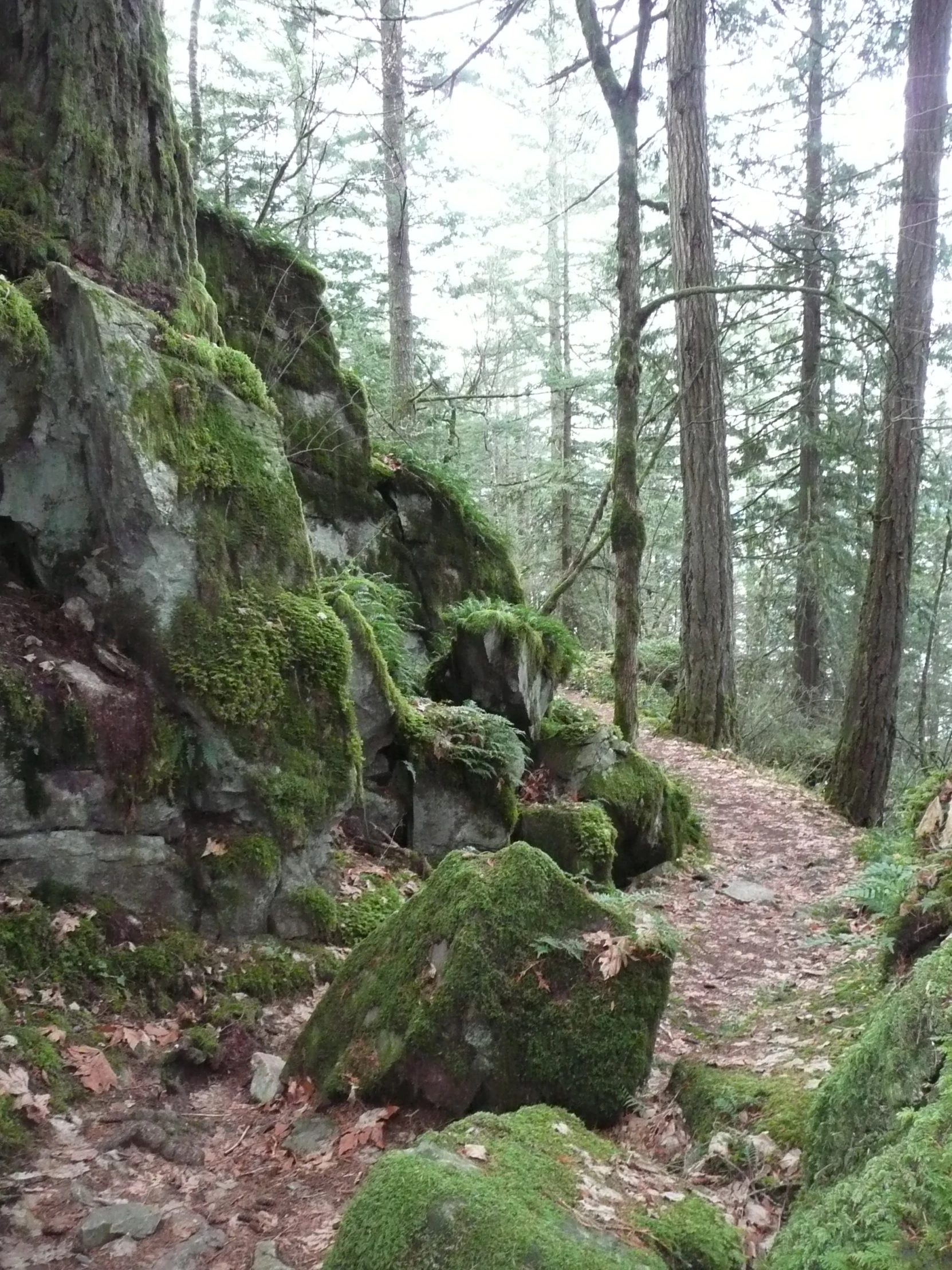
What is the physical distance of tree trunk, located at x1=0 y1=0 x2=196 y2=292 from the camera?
253 inches

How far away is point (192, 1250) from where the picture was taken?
131 inches

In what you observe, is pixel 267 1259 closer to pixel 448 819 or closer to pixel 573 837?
pixel 448 819

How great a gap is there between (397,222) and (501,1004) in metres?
14.9

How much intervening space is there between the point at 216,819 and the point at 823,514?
14.0 meters

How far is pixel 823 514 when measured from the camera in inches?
653

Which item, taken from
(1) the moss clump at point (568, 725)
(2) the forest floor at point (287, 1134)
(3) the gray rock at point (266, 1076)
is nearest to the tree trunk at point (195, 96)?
(1) the moss clump at point (568, 725)

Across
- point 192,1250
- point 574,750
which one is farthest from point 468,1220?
point 574,750

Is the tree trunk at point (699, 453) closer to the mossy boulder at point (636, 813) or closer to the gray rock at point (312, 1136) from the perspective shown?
the mossy boulder at point (636, 813)

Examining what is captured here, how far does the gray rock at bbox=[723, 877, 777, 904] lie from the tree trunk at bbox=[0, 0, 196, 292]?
7.10 metres

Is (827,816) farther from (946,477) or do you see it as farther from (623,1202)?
(623,1202)

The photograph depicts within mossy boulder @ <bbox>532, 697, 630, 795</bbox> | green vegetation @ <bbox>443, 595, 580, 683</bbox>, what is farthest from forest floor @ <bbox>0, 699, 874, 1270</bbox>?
green vegetation @ <bbox>443, 595, 580, 683</bbox>

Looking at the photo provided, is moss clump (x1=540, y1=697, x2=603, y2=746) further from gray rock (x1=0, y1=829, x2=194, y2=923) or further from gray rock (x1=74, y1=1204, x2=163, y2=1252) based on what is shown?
gray rock (x1=74, y1=1204, x2=163, y2=1252)

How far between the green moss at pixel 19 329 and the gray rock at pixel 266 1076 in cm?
442

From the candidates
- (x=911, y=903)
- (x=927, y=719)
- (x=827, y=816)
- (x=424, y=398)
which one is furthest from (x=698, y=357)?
(x=911, y=903)
